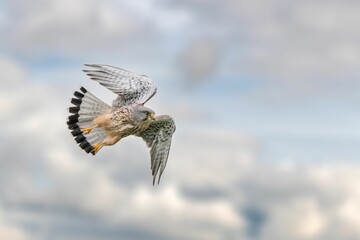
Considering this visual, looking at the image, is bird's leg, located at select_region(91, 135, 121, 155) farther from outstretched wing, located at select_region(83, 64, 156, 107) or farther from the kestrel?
outstretched wing, located at select_region(83, 64, 156, 107)

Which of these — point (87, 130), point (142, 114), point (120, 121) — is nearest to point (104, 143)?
point (87, 130)

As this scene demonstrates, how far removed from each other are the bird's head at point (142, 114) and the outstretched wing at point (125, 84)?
487mm

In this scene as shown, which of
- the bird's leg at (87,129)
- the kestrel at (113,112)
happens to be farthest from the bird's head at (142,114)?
the bird's leg at (87,129)

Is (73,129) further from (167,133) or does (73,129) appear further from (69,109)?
(167,133)

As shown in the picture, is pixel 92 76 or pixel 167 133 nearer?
pixel 92 76

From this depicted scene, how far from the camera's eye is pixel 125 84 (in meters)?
32.2

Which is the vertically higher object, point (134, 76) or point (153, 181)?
point (134, 76)

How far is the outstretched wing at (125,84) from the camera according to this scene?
31641mm

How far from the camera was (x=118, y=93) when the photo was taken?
3222 centimetres

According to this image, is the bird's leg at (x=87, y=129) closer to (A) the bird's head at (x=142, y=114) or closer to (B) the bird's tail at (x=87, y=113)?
(B) the bird's tail at (x=87, y=113)

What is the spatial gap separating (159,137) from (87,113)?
2.58 meters

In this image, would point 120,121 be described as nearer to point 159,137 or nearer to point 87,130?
point 87,130

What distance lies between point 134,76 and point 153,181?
116 inches

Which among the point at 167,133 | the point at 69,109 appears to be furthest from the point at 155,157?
the point at 69,109
